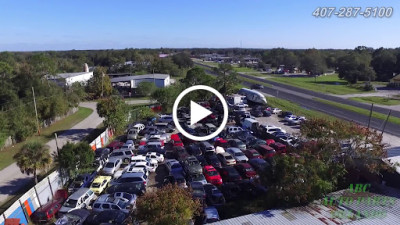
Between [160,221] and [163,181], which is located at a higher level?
[160,221]

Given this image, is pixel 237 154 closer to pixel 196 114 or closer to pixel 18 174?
pixel 196 114

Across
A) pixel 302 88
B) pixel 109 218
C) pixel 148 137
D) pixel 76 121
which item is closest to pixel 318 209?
pixel 109 218

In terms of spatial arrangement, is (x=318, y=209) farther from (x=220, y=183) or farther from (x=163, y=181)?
(x=163, y=181)

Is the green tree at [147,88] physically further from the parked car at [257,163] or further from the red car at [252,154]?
the parked car at [257,163]

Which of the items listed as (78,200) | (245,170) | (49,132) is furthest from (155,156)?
(49,132)

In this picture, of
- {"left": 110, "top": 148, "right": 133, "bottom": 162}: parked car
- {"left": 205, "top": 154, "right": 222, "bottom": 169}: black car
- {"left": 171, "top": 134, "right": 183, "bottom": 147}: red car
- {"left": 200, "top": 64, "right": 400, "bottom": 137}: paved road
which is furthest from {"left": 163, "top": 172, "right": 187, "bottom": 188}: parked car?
{"left": 200, "top": 64, "right": 400, "bottom": 137}: paved road
